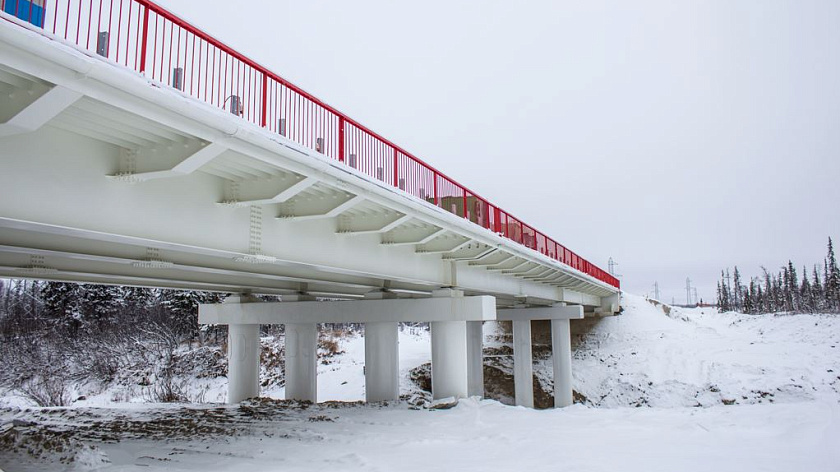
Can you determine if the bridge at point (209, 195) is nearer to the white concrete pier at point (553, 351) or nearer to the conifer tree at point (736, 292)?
the white concrete pier at point (553, 351)

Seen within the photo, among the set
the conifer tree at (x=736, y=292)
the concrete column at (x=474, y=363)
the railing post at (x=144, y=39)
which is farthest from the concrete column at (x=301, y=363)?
the conifer tree at (x=736, y=292)

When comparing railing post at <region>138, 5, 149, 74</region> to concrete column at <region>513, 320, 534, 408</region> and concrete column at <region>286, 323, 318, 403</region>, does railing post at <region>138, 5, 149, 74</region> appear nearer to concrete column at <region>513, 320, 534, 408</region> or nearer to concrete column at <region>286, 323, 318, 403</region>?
concrete column at <region>286, 323, 318, 403</region>

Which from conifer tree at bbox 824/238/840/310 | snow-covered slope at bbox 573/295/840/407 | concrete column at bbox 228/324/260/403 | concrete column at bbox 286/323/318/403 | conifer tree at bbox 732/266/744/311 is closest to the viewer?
concrete column at bbox 228/324/260/403

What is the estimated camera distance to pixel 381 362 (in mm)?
17094

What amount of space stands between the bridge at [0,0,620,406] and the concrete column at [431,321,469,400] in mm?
39

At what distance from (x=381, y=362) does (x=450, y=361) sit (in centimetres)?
286

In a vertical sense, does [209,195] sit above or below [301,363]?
above

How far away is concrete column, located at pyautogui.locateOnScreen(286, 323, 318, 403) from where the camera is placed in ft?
66.7

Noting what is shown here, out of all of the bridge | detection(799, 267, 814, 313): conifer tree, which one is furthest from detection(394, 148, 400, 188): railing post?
detection(799, 267, 814, 313): conifer tree

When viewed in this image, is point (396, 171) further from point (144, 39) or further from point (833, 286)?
point (833, 286)

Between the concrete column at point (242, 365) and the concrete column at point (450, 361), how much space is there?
7.97 meters

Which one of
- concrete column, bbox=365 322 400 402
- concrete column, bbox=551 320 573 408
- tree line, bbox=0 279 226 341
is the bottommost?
concrete column, bbox=551 320 573 408

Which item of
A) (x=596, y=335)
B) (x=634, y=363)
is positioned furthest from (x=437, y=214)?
(x=596, y=335)

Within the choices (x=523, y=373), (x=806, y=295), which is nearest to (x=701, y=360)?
(x=523, y=373)
